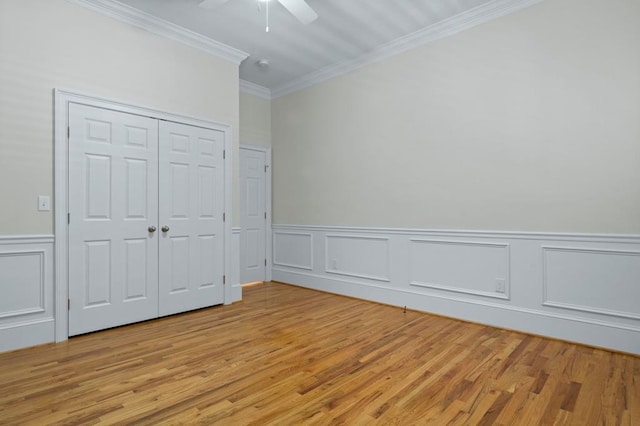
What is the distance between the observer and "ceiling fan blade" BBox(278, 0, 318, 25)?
9.10 feet

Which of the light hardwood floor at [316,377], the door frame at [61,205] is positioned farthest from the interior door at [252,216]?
the door frame at [61,205]

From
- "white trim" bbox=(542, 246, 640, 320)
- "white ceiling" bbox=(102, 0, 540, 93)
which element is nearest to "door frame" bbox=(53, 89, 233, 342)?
"white ceiling" bbox=(102, 0, 540, 93)

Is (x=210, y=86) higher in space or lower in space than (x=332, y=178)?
higher

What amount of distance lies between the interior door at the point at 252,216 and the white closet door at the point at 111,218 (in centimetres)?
171

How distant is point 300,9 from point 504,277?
2986 millimetres

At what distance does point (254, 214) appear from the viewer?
5.47m

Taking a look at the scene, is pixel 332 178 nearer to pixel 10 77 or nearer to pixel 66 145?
pixel 66 145

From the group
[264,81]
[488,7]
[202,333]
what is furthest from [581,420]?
[264,81]

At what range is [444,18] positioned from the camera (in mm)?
3670

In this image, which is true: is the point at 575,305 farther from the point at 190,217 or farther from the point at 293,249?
the point at 190,217

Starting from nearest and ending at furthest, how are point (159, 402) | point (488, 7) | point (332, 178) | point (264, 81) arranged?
point (159, 402) < point (488, 7) < point (332, 178) < point (264, 81)

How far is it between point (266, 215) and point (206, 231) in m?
1.59

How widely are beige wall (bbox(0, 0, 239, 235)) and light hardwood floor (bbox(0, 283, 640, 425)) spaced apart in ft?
4.28

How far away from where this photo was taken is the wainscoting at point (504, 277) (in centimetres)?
286
